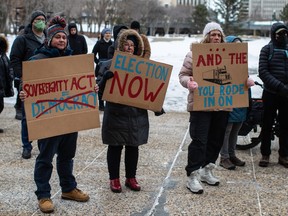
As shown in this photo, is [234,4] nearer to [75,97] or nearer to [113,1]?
[113,1]

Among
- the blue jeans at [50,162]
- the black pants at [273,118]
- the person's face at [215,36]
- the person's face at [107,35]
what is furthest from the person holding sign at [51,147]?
the person's face at [107,35]

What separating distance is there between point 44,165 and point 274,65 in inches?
119

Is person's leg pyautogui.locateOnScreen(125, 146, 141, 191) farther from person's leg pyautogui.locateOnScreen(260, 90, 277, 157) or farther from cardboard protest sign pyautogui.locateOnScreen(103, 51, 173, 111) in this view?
person's leg pyautogui.locateOnScreen(260, 90, 277, 157)

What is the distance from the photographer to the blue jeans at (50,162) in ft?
13.7

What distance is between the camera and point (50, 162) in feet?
13.8

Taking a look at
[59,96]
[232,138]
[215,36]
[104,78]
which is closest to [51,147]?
[59,96]

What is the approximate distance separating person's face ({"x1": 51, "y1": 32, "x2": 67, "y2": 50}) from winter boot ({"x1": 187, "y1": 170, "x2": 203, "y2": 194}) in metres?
1.91

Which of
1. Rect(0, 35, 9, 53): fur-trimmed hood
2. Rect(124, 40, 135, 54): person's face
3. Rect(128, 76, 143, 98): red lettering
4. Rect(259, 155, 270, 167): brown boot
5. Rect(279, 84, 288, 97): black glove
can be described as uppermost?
Rect(124, 40, 135, 54): person's face

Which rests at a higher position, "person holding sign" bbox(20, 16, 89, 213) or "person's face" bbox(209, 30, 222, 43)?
"person's face" bbox(209, 30, 222, 43)

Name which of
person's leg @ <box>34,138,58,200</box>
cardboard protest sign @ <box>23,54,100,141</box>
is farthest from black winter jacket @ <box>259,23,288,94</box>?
person's leg @ <box>34,138,58,200</box>

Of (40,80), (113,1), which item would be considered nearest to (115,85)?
(40,80)

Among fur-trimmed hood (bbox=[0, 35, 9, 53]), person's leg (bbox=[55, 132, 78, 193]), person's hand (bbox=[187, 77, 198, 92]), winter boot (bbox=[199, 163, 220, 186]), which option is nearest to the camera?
person's leg (bbox=[55, 132, 78, 193])

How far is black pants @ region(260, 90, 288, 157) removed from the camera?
5652 millimetres

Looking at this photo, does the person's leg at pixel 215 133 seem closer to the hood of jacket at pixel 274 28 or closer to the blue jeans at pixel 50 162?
the hood of jacket at pixel 274 28
